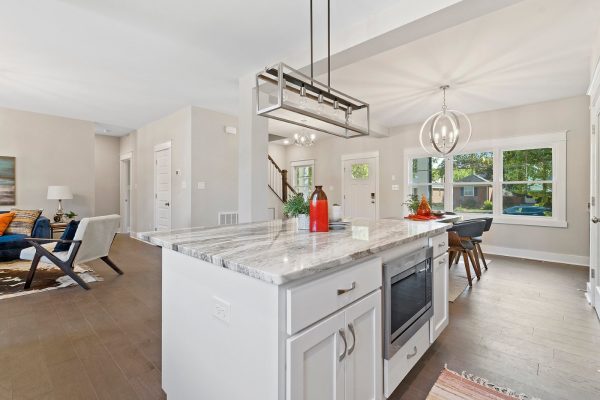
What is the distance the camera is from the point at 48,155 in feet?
18.8

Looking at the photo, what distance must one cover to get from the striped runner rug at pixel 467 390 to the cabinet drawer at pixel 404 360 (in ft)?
0.59

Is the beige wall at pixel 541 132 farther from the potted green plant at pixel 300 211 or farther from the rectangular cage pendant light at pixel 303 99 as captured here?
the potted green plant at pixel 300 211

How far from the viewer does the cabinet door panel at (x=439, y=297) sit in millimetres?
1988

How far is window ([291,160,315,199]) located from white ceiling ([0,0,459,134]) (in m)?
4.05

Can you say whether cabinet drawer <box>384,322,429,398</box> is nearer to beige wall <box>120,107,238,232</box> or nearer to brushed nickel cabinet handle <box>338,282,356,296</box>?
brushed nickel cabinet handle <box>338,282,356,296</box>

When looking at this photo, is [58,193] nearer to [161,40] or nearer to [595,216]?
[161,40]

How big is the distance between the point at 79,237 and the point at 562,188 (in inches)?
276

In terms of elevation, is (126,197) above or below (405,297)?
above

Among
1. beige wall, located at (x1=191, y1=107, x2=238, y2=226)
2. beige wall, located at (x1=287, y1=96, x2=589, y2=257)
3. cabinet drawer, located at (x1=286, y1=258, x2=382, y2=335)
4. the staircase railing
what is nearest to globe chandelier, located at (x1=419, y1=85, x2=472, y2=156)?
beige wall, located at (x1=287, y1=96, x2=589, y2=257)

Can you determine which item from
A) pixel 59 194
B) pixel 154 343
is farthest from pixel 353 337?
pixel 59 194

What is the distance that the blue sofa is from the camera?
421 centimetres

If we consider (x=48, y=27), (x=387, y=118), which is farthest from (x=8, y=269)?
(x=387, y=118)

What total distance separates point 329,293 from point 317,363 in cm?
25

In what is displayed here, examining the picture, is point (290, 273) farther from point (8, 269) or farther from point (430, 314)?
point (8, 269)
